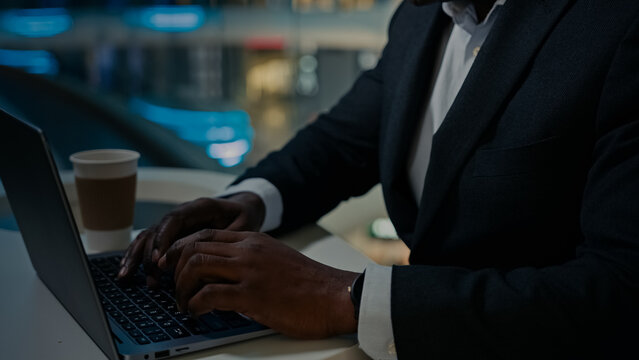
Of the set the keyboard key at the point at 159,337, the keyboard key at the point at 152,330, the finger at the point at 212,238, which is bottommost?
the keyboard key at the point at 152,330

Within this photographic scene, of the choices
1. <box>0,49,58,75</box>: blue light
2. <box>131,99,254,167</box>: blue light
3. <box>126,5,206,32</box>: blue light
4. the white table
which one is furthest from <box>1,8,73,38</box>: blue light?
the white table

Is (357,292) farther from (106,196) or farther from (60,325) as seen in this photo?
(106,196)

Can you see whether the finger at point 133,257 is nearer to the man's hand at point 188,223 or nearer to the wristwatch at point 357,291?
the man's hand at point 188,223

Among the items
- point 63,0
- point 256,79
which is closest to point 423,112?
point 256,79

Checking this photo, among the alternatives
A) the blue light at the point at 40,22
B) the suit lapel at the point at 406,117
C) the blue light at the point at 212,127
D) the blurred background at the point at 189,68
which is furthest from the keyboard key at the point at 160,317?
the blue light at the point at 40,22

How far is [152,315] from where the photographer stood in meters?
0.78

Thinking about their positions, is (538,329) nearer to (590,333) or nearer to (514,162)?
(590,333)

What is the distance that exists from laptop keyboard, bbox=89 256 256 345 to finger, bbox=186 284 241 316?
1.0 inches

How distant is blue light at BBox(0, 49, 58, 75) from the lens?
441 cm

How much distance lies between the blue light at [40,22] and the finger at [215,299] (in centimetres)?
407

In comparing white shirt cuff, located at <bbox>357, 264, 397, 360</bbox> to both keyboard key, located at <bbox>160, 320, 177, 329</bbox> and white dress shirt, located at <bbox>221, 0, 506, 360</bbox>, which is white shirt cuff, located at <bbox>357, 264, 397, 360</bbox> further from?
white dress shirt, located at <bbox>221, 0, 506, 360</bbox>

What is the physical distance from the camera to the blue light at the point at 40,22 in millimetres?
4328

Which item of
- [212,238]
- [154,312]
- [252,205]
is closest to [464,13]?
[252,205]

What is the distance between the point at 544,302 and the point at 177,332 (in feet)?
1.32
